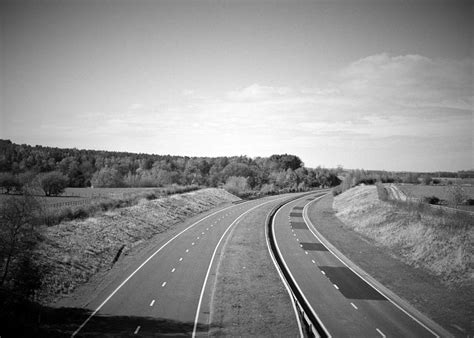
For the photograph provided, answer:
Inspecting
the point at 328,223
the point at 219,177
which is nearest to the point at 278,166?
the point at 219,177

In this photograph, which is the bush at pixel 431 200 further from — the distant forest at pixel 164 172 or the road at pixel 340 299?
the distant forest at pixel 164 172

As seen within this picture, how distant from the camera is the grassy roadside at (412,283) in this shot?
790 inches

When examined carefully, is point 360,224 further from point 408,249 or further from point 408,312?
point 408,312

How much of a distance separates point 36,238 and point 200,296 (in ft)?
54.5

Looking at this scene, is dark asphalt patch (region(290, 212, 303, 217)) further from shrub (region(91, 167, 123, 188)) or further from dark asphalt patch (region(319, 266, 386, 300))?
shrub (region(91, 167, 123, 188))

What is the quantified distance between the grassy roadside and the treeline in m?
64.8

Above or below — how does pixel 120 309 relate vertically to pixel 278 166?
below

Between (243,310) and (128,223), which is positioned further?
(128,223)

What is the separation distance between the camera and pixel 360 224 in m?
47.2

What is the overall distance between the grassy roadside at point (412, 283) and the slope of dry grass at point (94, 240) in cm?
2687

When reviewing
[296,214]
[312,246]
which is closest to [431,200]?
[312,246]

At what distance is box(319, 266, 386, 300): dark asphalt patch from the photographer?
23.6m

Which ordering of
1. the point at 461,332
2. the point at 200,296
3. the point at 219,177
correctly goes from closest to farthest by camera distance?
the point at 461,332, the point at 200,296, the point at 219,177

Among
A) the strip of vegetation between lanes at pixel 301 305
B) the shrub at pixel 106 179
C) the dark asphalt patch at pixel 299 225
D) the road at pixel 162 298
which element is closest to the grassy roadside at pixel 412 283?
the dark asphalt patch at pixel 299 225
